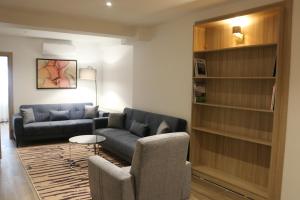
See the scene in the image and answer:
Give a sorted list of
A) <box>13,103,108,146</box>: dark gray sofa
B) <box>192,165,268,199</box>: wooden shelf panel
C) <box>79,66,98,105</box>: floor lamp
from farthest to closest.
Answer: <box>79,66,98,105</box>: floor lamp, <box>13,103,108,146</box>: dark gray sofa, <box>192,165,268,199</box>: wooden shelf panel

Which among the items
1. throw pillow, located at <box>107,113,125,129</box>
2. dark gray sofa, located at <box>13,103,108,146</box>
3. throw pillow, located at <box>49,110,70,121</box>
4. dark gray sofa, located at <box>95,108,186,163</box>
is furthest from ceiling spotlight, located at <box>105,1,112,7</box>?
throw pillow, located at <box>49,110,70,121</box>

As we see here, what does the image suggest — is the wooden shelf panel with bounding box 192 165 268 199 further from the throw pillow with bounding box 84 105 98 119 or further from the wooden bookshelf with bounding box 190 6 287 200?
the throw pillow with bounding box 84 105 98 119

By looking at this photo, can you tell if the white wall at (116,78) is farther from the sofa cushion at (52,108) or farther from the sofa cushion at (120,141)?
the sofa cushion at (120,141)

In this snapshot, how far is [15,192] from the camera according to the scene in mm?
3236

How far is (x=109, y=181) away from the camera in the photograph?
8.05 ft

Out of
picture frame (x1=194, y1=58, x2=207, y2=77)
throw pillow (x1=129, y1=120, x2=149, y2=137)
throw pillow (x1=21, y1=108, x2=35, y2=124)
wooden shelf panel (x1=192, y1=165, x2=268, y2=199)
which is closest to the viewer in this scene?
wooden shelf panel (x1=192, y1=165, x2=268, y2=199)

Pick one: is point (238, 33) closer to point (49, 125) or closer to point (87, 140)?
point (87, 140)

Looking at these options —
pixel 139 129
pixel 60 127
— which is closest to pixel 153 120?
pixel 139 129

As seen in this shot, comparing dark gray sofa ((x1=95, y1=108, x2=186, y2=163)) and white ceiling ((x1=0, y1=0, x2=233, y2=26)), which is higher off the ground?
white ceiling ((x1=0, y1=0, x2=233, y2=26))

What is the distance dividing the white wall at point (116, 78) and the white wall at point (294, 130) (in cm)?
393

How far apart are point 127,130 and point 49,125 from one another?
1.78 m

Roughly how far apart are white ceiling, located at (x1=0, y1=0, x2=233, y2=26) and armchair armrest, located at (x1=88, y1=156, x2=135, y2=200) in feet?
6.70

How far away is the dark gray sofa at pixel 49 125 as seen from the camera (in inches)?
211

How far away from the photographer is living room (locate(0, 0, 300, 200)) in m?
2.78
